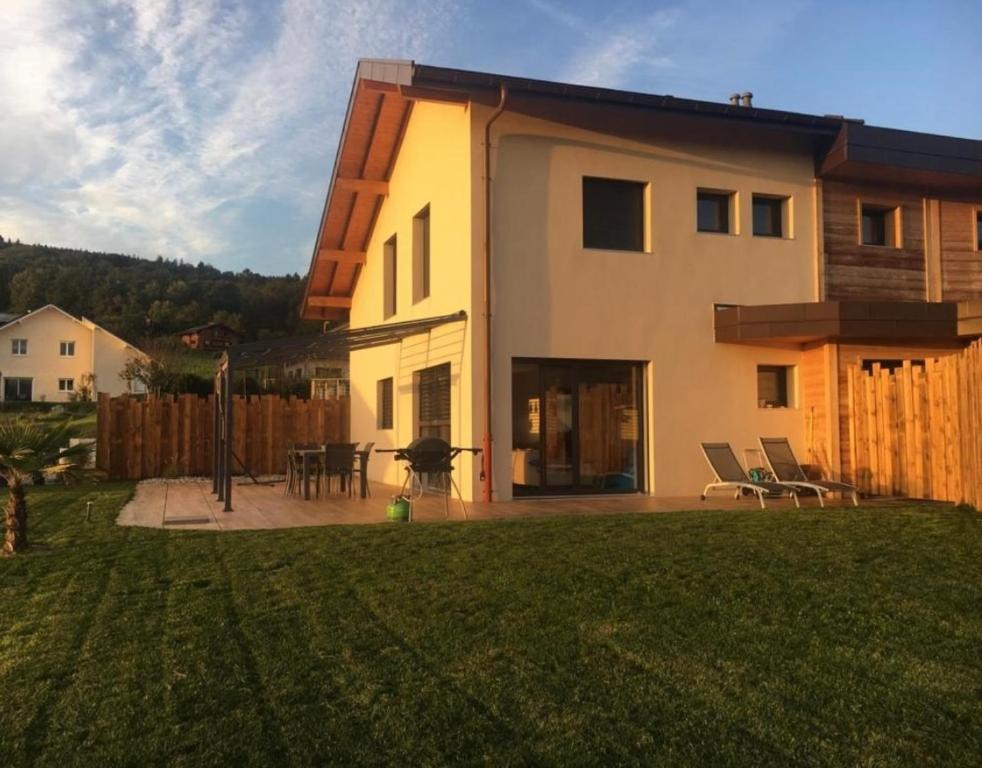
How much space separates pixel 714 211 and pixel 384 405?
8.18 metres

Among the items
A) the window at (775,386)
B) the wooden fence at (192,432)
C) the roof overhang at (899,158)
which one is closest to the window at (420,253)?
the wooden fence at (192,432)

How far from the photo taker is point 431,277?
13250mm

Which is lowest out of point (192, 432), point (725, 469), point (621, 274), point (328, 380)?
point (725, 469)

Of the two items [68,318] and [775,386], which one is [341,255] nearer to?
[775,386]

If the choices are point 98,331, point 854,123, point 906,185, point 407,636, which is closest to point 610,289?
point 854,123

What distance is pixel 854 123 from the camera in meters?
12.2

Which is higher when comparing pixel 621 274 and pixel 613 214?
pixel 613 214

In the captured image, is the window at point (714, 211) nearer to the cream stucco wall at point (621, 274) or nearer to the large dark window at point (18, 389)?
the cream stucco wall at point (621, 274)

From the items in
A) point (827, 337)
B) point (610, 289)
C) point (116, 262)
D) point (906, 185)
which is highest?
point (116, 262)

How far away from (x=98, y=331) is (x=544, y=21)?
5031 centimetres

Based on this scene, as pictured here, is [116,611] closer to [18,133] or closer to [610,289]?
[610,289]

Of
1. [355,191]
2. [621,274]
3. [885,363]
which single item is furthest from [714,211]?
[355,191]

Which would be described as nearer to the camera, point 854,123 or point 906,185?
point 854,123

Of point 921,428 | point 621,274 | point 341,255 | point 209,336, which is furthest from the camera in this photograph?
point 209,336
